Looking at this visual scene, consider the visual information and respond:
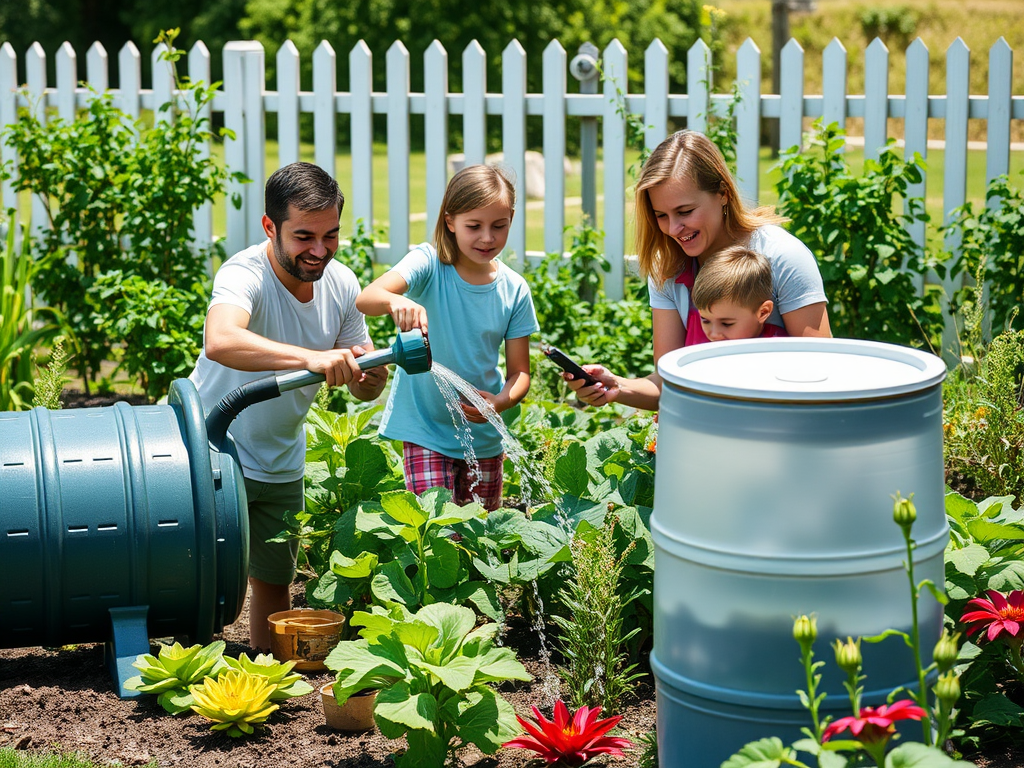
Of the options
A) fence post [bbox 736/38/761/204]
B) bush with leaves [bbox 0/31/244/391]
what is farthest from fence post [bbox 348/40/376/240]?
fence post [bbox 736/38/761/204]

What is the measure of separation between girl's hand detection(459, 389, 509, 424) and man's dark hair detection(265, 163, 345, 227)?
2.10 ft

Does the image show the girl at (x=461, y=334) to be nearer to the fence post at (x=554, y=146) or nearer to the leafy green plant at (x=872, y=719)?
the leafy green plant at (x=872, y=719)

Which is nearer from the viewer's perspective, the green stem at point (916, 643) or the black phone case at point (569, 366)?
the green stem at point (916, 643)

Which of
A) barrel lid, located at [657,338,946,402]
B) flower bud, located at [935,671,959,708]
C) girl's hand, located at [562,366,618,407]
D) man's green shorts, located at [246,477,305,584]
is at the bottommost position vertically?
man's green shorts, located at [246,477,305,584]

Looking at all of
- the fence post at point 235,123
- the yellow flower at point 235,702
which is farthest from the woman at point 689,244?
the fence post at point 235,123

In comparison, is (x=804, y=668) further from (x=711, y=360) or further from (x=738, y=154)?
(x=738, y=154)

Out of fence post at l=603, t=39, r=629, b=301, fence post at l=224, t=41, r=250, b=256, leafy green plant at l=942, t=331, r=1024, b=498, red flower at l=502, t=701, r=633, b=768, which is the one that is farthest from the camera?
fence post at l=224, t=41, r=250, b=256

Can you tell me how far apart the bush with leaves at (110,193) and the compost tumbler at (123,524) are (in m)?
2.87

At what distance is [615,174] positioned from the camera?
19.9 ft

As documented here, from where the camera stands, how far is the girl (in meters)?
3.09

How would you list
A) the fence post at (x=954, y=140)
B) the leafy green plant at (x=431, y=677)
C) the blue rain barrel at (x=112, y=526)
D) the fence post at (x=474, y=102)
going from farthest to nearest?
1. the fence post at (x=474, y=102)
2. the fence post at (x=954, y=140)
3. the blue rain barrel at (x=112, y=526)
4. the leafy green plant at (x=431, y=677)

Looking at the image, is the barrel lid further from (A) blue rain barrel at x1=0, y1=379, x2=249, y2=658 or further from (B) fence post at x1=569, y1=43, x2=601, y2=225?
(B) fence post at x1=569, y1=43, x2=601, y2=225

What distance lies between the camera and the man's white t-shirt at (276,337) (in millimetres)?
2930

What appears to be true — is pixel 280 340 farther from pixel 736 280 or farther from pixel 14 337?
pixel 14 337
